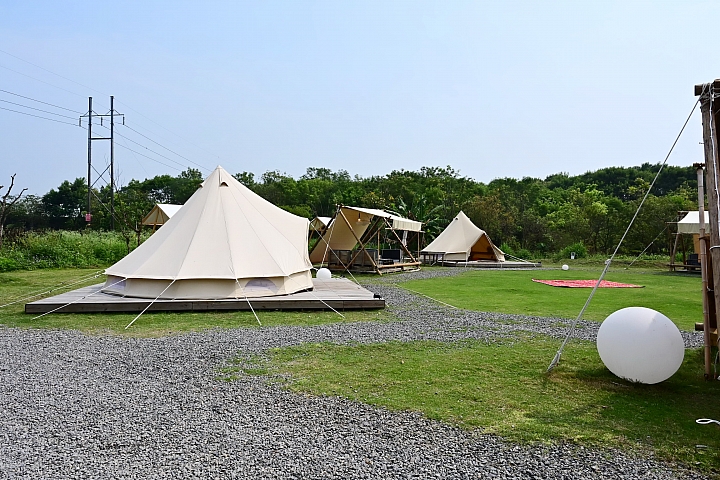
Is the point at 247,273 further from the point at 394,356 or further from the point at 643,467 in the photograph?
the point at 643,467

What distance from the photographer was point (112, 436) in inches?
131

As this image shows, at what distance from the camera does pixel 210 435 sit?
3.38 m

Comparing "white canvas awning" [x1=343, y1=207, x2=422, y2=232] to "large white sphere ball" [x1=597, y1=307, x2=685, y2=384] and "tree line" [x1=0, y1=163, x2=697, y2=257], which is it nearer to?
"tree line" [x1=0, y1=163, x2=697, y2=257]

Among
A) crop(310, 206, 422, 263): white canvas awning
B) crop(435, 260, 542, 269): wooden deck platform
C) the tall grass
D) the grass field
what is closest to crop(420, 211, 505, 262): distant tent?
crop(435, 260, 542, 269): wooden deck platform

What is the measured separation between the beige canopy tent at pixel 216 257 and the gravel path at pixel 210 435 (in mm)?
3385

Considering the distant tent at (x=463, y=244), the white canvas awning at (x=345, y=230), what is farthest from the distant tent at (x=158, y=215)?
the distant tent at (x=463, y=244)

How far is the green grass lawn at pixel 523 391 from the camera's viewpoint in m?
3.37

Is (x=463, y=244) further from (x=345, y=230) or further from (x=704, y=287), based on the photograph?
(x=704, y=287)

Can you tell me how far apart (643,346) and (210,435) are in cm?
336

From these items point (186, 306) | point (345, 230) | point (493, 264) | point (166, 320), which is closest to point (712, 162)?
point (166, 320)

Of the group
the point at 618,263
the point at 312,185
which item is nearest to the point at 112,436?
the point at 618,263

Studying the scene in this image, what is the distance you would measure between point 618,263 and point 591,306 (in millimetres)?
15502

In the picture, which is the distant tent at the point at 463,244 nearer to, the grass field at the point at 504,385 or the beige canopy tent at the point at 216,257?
the beige canopy tent at the point at 216,257

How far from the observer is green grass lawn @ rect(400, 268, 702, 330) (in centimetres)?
895
